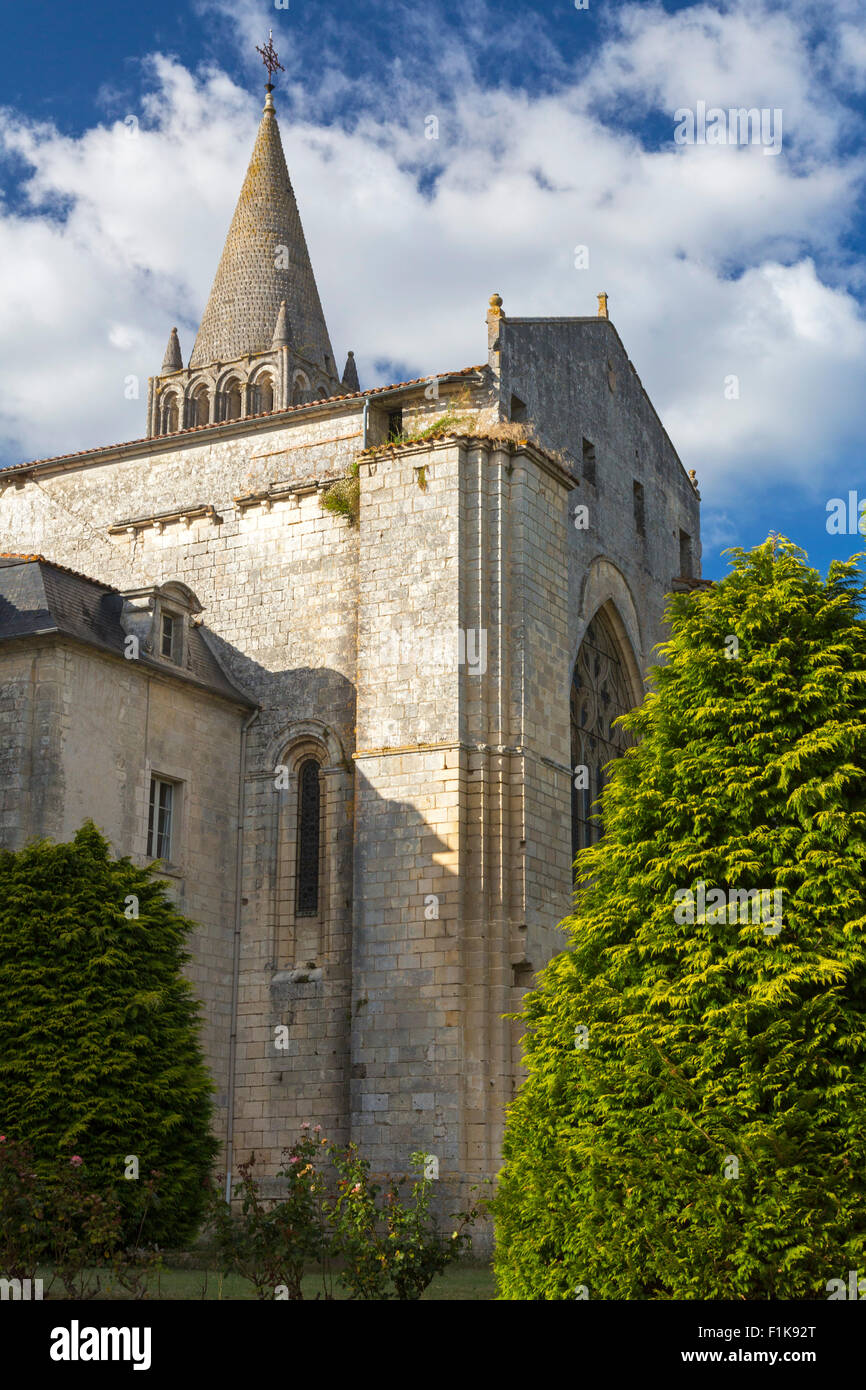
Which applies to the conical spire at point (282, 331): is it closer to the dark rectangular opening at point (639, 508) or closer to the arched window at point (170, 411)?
the arched window at point (170, 411)

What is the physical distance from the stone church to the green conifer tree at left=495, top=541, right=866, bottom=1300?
24.1 feet

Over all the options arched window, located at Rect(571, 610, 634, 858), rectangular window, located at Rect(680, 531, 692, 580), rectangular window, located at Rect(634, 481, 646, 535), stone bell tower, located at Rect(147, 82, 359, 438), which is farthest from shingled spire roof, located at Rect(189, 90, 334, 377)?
arched window, located at Rect(571, 610, 634, 858)

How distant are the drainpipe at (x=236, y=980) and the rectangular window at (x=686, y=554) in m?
11.1

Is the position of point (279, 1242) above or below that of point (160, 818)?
below

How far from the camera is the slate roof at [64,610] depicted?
1992 centimetres

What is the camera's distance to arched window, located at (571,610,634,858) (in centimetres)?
2431

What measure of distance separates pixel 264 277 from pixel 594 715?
22.5m

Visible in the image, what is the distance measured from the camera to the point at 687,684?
1213 centimetres

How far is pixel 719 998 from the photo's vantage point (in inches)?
427
